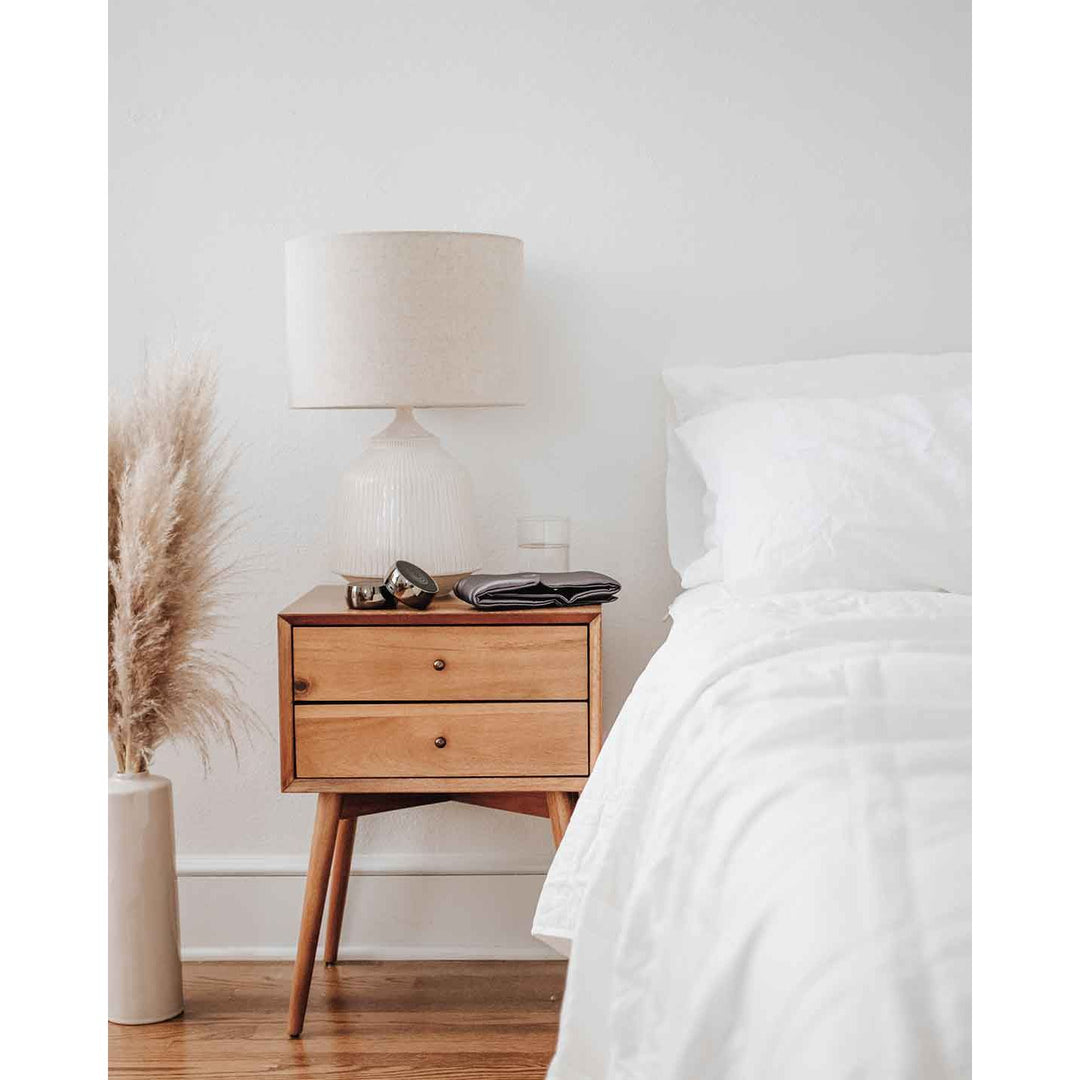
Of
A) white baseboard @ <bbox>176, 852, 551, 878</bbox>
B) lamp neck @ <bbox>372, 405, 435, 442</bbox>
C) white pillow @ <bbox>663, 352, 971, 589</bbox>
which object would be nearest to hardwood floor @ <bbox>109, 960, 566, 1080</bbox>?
white baseboard @ <bbox>176, 852, 551, 878</bbox>

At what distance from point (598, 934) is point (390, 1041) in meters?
0.81

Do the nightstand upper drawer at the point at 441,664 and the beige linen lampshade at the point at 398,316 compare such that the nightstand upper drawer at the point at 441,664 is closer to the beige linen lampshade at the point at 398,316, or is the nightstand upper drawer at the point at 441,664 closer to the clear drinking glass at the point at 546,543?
the clear drinking glass at the point at 546,543

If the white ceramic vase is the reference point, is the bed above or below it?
above

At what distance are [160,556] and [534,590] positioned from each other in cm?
63

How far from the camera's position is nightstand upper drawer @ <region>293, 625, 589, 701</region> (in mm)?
2031

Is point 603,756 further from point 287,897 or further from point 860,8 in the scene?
point 860,8

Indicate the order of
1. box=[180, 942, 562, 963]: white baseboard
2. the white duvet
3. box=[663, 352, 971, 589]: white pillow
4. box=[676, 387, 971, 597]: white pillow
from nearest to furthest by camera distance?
the white duvet
box=[676, 387, 971, 597]: white pillow
box=[663, 352, 971, 589]: white pillow
box=[180, 942, 562, 963]: white baseboard

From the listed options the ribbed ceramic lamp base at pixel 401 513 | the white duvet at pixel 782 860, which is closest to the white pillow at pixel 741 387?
the ribbed ceramic lamp base at pixel 401 513

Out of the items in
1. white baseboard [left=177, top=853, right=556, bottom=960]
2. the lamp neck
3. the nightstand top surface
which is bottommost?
white baseboard [left=177, top=853, right=556, bottom=960]

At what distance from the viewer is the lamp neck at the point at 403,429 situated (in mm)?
2225

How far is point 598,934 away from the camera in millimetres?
1439

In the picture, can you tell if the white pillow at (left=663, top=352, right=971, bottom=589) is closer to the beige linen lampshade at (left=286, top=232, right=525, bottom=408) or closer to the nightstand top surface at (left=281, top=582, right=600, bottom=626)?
the nightstand top surface at (left=281, top=582, right=600, bottom=626)

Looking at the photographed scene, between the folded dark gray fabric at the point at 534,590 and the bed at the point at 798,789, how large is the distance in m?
0.15

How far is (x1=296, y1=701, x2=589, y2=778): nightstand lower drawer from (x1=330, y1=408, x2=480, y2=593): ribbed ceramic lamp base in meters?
0.27
